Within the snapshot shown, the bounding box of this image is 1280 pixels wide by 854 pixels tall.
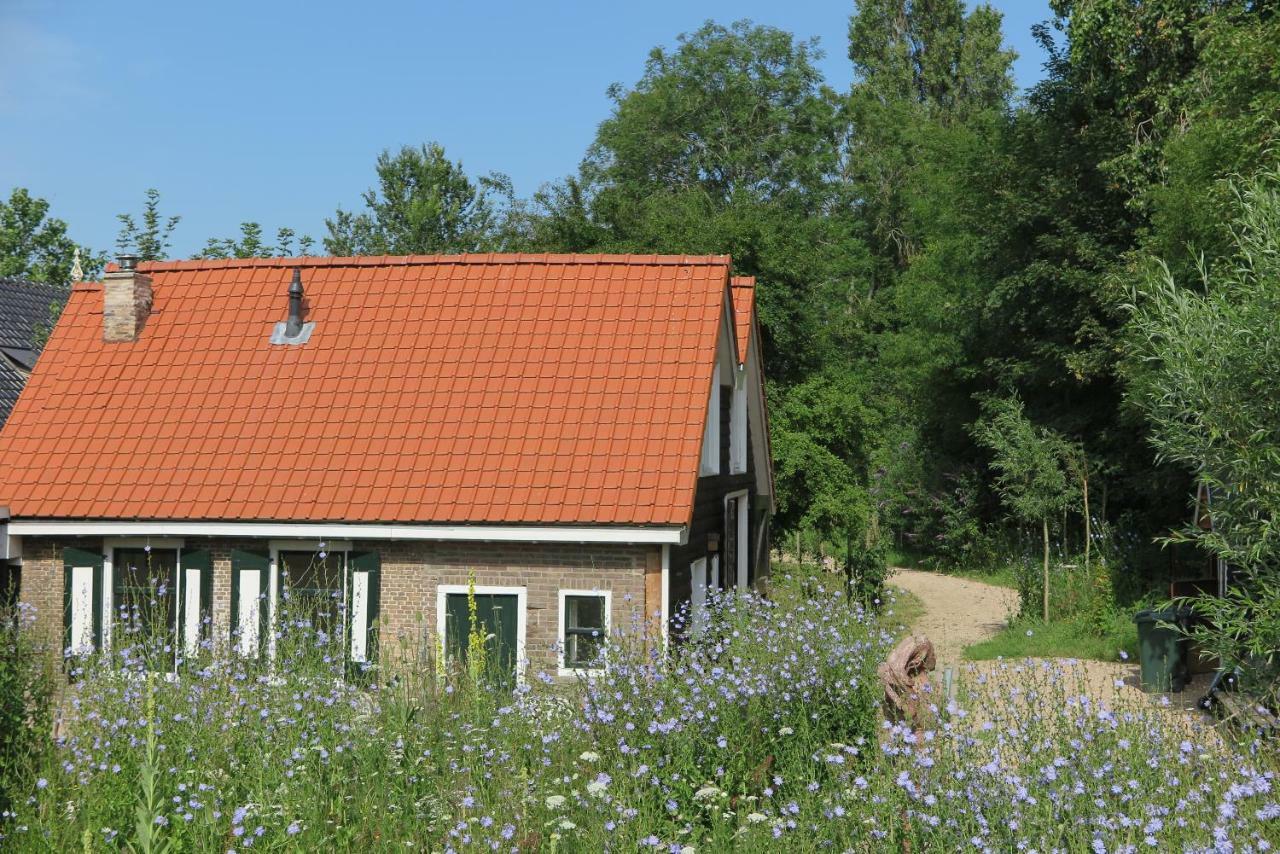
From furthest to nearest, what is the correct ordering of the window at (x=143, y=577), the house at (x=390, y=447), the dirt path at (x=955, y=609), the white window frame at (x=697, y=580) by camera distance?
the dirt path at (x=955, y=609) → the white window frame at (x=697, y=580) → the window at (x=143, y=577) → the house at (x=390, y=447)

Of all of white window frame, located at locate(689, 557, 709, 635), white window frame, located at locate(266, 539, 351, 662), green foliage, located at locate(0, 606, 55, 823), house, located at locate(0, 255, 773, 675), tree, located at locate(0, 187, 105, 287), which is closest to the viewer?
green foliage, located at locate(0, 606, 55, 823)

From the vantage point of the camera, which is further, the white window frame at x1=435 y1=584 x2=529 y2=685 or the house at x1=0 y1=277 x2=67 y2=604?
the house at x1=0 y1=277 x2=67 y2=604

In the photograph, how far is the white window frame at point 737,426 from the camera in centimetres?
1906

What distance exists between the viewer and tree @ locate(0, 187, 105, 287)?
1960 inches

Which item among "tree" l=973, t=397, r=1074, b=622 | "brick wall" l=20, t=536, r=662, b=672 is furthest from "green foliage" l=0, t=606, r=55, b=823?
"tree" l=973, t=397, r=1074, b=622

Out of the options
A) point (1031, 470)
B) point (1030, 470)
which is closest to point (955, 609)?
point (1031, 470)

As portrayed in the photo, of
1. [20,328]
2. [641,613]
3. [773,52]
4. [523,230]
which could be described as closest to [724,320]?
[641,613]

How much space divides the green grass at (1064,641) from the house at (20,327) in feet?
56.3

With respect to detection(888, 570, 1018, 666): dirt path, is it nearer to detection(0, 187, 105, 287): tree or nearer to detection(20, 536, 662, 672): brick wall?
detection(20, 536, 662, 672): brick wall

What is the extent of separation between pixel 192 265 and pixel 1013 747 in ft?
51.1

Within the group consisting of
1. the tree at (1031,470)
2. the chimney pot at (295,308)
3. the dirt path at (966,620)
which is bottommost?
the dirt path at (966,620)

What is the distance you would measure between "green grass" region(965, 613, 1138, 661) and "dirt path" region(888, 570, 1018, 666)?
514 millimetres

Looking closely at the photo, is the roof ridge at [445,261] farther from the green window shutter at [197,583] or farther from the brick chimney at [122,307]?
the green window shutter at [197,583]

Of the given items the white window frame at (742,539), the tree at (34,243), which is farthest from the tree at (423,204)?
the white window frame at (742,539)
